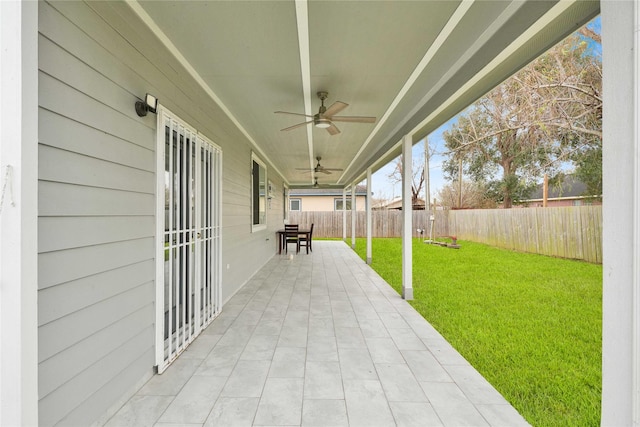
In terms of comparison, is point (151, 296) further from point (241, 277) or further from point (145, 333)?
point (241, 277)

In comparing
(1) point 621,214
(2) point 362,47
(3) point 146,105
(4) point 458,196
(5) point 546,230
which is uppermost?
(2) point 362,47

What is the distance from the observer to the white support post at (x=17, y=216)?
1.03 metres

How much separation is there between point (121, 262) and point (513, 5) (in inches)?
118

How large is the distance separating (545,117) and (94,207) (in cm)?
907

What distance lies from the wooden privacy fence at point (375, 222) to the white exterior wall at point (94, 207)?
12934 mm

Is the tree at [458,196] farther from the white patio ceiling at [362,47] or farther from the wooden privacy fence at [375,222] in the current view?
the white patio ceiling at [362,47]

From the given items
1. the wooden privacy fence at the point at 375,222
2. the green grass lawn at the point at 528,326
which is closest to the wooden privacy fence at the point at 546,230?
the green grass lawn at the point at 528,326

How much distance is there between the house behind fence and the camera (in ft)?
22.8

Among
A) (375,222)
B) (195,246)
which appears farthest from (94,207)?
(375,222)

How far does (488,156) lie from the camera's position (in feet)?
40.1

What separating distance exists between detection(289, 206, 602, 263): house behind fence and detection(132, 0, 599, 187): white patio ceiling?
19.4 ft

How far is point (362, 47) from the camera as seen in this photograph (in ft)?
8.08

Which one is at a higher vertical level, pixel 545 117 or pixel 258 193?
pixel 545 117

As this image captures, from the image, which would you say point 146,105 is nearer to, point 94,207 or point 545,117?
point 94,207
